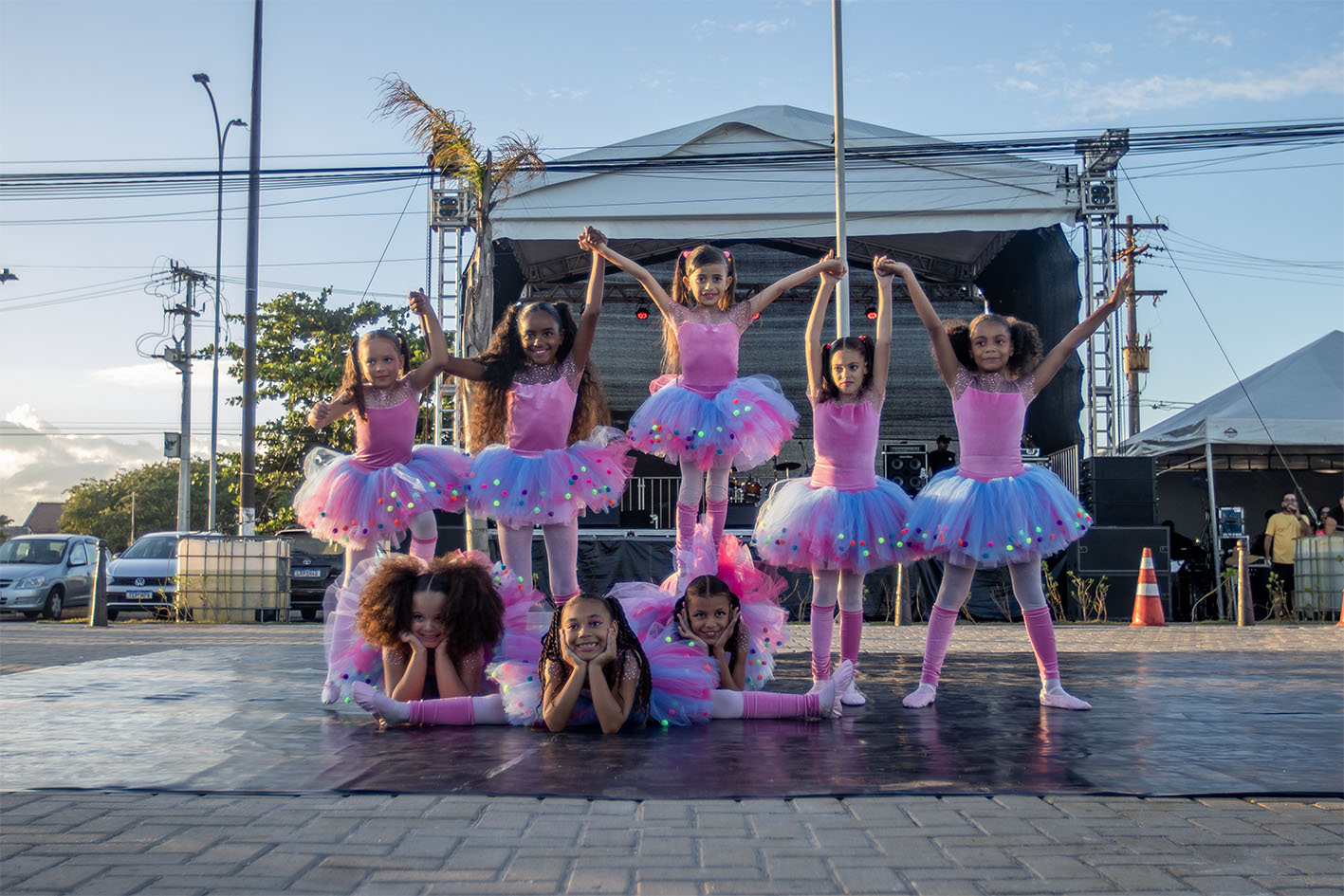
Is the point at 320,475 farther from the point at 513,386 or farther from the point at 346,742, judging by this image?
the point at 346,742

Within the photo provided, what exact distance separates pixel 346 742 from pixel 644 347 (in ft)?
41.0

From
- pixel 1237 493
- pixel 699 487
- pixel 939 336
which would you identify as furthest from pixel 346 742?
pixel 1237 493

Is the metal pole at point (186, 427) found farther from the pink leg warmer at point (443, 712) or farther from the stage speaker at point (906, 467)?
the pink leg warmer at point (443, 712)

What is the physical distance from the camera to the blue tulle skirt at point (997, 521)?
400 cm

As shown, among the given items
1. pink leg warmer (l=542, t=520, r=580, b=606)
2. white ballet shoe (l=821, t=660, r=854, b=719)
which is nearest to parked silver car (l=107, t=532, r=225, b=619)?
pink leg warmer (l=542, t=520, r=580, b=606)

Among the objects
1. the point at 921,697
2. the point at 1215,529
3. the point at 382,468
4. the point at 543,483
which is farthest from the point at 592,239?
the point at 1215,529

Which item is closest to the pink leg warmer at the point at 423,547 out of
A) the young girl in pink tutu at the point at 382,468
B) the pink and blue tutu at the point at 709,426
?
the young girl in pink tutu at the point at 382,468

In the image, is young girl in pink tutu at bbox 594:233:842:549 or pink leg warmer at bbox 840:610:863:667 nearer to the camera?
pink leg warmer at bbox 840:610:863:667

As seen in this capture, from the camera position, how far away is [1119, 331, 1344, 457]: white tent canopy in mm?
12383

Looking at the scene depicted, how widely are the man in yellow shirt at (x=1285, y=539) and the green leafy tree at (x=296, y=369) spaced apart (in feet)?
46.7

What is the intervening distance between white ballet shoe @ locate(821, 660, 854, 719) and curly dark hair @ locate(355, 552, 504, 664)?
1194mm

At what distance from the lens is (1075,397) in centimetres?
1171

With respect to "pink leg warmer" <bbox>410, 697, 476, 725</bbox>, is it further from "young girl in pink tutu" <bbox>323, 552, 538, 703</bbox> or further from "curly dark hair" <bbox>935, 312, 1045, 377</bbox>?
"curly dark hair" <bbox>935, 312, 1045, 377</bbox>

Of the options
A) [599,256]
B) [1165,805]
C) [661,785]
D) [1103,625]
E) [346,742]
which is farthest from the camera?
[1103,625]
